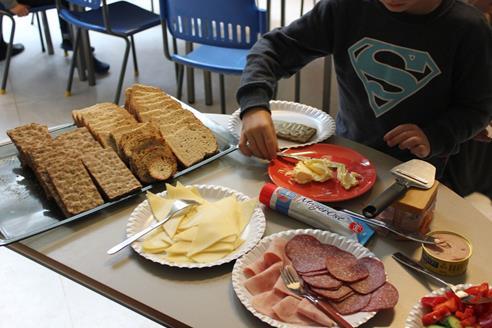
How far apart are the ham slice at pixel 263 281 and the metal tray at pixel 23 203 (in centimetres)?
33

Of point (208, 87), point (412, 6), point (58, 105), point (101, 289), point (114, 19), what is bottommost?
point (58, 105)

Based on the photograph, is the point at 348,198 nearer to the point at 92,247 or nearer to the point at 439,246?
the point at 439,246

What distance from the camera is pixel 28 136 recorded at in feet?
3.63

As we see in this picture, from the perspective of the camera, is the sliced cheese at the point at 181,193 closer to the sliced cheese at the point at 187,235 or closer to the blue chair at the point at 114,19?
the sliced cheese at the point at 187,235

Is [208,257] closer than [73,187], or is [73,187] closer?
[208,257]

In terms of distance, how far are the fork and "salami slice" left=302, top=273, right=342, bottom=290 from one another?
0.04 ft

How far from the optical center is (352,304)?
73 centimetres

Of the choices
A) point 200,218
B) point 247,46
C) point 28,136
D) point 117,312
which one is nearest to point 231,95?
point 247,46

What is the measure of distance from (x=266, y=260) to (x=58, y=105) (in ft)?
8.14

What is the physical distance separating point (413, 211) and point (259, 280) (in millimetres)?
272

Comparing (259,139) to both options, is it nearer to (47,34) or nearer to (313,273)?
(313,273)

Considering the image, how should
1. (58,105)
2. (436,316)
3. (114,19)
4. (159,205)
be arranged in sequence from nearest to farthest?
(436,316)
(159,205)
(114,19)
(58,105)

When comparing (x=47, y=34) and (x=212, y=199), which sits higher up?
(x=212, y=199)

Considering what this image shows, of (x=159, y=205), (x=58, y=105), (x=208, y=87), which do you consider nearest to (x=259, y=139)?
(x=159, y=205)
